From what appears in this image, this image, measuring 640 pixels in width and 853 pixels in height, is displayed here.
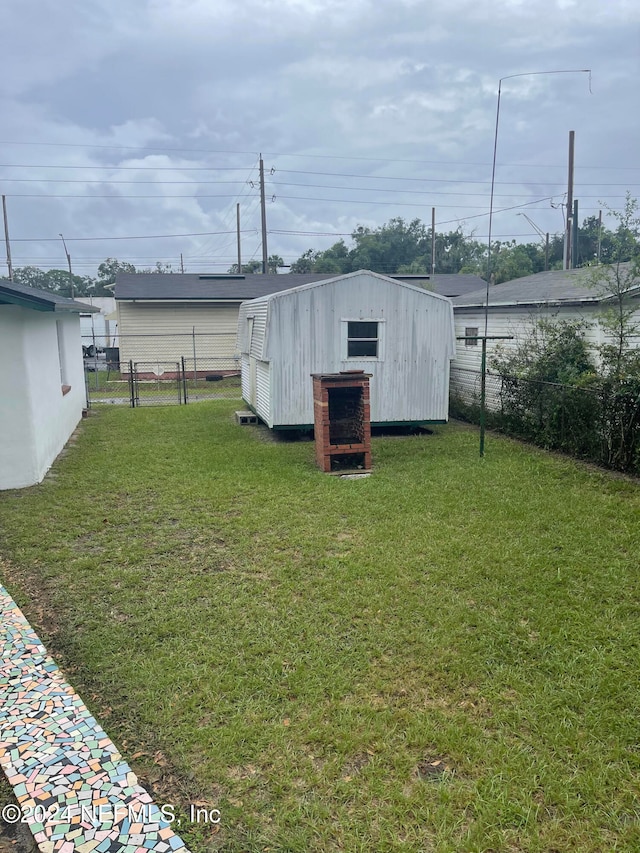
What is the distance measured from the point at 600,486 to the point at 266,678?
4.70 meters

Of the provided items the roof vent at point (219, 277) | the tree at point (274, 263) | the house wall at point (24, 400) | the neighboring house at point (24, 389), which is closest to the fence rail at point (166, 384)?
the roof vent at point (219, 277)

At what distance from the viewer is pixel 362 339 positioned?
9.09 metres

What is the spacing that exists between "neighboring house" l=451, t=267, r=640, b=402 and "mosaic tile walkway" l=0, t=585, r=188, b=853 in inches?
257

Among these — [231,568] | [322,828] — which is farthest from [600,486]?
[322,828]

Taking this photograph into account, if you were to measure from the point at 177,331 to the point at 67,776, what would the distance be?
17.3 meters

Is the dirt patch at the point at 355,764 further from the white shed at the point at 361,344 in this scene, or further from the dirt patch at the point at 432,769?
the white shed at the point at 361,344

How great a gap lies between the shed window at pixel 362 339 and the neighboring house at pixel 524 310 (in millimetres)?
1727

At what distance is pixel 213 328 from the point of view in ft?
62.0

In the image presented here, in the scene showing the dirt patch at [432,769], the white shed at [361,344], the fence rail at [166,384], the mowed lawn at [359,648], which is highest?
the white shed at [361,344]

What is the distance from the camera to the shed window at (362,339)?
9.07 meters

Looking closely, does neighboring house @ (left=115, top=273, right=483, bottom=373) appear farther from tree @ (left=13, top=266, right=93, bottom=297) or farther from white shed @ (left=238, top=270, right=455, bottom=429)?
tree @ (left=13, top=266, right=93, bottom=297)

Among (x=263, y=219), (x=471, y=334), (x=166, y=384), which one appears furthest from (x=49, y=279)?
(x=471, y=334)

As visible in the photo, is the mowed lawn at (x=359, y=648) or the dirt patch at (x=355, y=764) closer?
the mowed lawn at (x=359, y=648)

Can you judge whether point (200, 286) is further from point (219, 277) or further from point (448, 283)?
point (448, 283)
